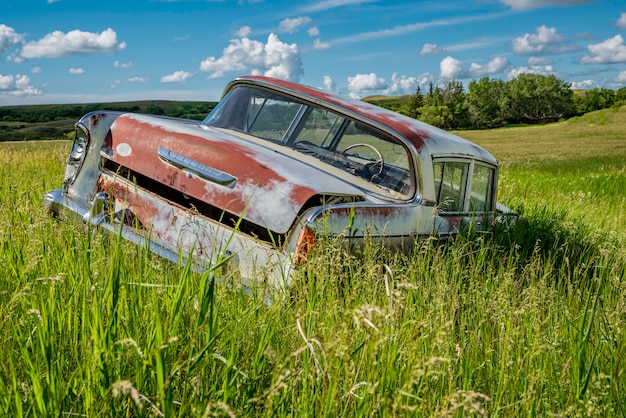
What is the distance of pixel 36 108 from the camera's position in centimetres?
11812

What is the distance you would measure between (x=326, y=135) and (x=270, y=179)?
4.77 feet

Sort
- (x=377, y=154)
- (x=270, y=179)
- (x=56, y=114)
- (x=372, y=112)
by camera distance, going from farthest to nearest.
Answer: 1. (x=56, y=114)
2. (x=377, y=154)
3. (x=372, y=112)
4. (x=270, y=179)

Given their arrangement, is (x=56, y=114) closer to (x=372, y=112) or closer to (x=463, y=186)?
(x=372, y=112)

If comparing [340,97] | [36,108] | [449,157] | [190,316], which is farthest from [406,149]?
[36,108]

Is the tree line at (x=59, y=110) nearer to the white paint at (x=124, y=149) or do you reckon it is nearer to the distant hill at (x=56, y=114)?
the distant hill at (x=56, y=114)

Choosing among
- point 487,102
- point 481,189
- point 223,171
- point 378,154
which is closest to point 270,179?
point 223,171

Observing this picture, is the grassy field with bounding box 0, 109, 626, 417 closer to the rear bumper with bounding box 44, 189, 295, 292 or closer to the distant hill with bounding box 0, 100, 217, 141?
the rear bumper with bounding box 44, 189, 295, 292

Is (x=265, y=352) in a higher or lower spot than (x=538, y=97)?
lower

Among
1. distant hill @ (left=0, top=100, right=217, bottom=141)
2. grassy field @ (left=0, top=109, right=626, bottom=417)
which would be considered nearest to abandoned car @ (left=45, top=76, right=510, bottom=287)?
grassy field @ (left=0, top=109, right=626, bottom=417)

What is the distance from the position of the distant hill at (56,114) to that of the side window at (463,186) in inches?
2803

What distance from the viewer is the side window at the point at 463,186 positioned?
14.6 ft

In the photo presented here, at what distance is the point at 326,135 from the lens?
15.4 feet

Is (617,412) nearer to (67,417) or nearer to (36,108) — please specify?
(67,417)

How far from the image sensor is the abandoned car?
10.7ft
